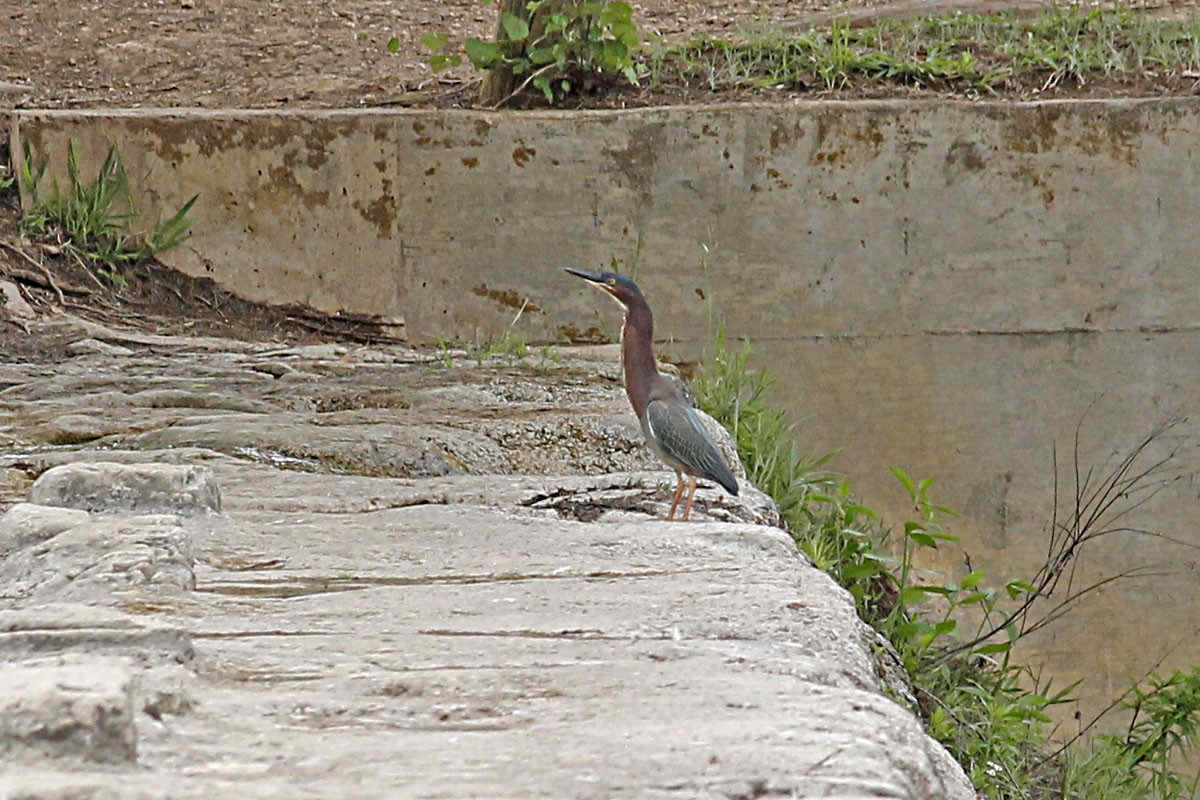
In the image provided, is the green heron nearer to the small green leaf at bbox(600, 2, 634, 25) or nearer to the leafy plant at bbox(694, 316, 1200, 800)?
the leafy plant at bbox(694, 316, 1200, 800)

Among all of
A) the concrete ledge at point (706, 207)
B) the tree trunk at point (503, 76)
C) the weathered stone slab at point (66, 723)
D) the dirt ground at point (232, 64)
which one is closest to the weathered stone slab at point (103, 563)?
the weathered stone slab at point (66, 723)

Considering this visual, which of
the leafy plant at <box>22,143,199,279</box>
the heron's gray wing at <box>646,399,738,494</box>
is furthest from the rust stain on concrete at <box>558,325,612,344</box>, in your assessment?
the heron's gray wing at <box>646,399,738,494</box>

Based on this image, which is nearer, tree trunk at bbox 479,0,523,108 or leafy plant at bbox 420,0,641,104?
leafy plant at bbox 420,0,641,104

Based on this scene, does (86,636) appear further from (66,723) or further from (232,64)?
(232,64)

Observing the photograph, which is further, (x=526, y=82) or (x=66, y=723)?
(x=526, y=82)

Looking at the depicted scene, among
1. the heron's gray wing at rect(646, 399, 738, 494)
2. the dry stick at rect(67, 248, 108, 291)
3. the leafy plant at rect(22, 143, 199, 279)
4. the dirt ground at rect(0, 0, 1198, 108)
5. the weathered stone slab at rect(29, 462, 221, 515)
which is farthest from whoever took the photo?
the dirt ground at rect(0, 0, 1198, 108)

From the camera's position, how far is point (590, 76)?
537 centimetres

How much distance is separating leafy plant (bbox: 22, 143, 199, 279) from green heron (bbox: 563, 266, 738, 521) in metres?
2.75

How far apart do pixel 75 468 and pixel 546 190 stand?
288cm

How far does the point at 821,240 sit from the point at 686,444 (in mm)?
2649

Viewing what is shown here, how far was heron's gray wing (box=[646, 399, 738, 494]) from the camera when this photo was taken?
2.59 meters

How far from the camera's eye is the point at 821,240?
5.08 metres

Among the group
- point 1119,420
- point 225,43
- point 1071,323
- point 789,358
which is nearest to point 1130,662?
point 1119,420

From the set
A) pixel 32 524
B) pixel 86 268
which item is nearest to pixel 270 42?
pixel 86 268
